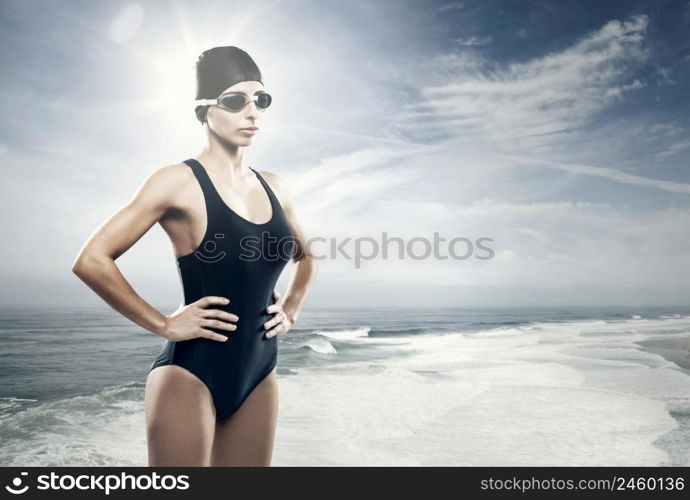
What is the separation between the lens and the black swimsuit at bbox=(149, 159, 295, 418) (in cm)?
199

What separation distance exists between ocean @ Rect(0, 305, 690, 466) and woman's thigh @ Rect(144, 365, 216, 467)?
11.3 feet

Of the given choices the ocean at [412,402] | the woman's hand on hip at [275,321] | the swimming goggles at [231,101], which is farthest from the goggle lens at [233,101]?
the ocean at [412,402]

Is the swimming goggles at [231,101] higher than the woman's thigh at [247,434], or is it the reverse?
the swimming goggles at [231,101]

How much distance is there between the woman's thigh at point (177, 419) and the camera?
191 cm

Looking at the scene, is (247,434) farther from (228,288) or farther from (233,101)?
(233,101)

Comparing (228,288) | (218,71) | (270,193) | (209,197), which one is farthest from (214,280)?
(218,71)

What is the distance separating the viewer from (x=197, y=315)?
197cm

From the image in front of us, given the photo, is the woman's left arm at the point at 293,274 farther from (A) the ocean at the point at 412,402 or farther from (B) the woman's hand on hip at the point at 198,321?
(A) the ocean at the point at 412,402

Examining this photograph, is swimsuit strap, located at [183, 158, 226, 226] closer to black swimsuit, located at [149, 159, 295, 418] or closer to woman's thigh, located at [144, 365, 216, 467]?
black swimsuit, located at [149, 159, 295, 418]

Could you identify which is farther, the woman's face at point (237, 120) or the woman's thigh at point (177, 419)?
the woman's face at point (237, 120)

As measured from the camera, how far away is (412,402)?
799 centimetres

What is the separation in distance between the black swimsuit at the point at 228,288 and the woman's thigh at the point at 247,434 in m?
0.05

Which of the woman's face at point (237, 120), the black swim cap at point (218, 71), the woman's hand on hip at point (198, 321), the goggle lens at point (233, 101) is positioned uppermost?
the black swim cap at point (218, 71)
